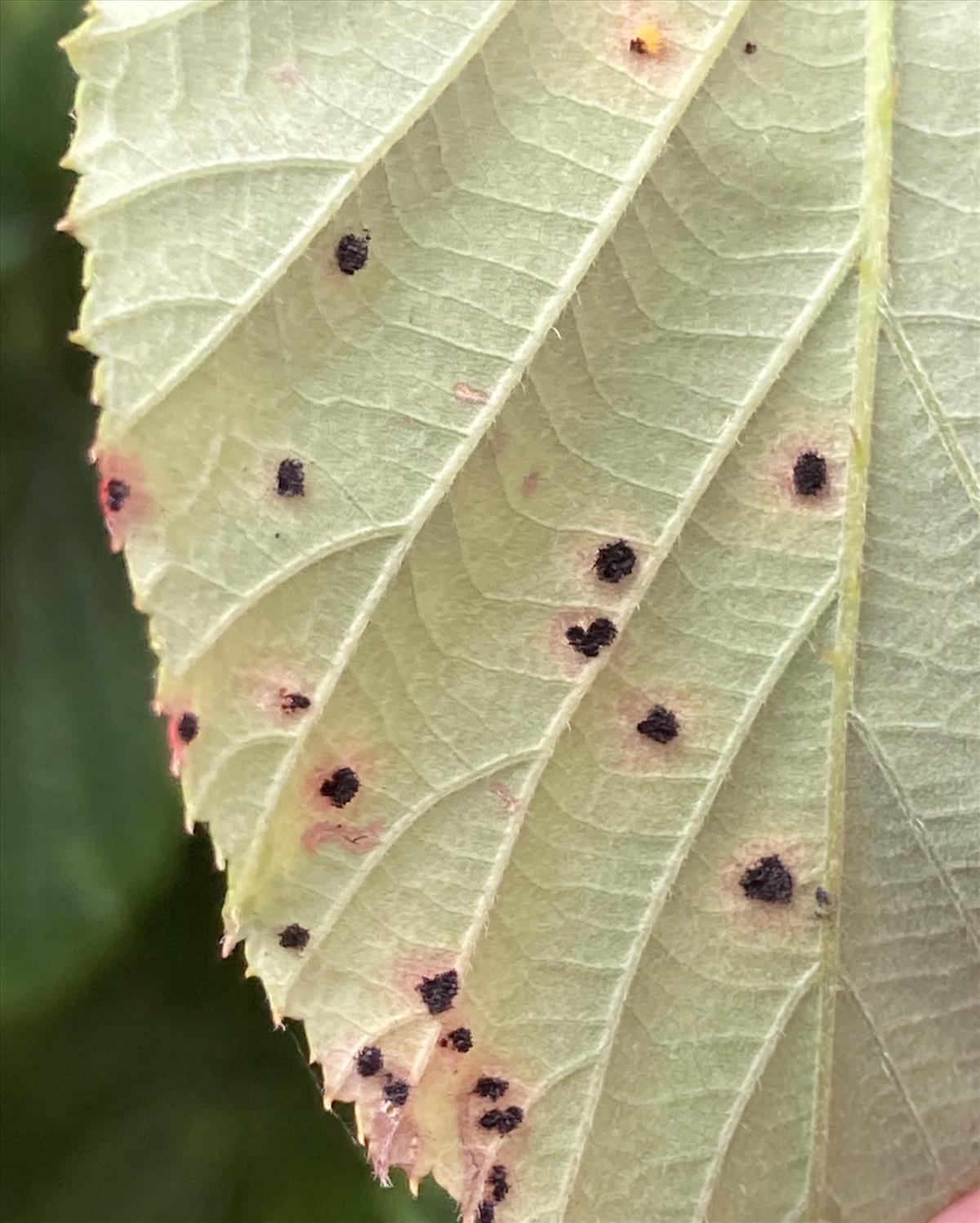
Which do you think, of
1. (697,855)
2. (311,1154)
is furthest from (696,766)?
(311,1154)

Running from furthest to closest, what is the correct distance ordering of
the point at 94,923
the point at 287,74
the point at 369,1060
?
the point at 94,923 < the point at 369,1060 < the point at 287,74

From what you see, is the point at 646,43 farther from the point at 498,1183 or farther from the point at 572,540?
the point at 498,1183

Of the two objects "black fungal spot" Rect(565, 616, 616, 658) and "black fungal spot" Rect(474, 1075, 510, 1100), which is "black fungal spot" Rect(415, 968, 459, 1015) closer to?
"black fungal spot" Rect(474, 1075, 510, 1100)

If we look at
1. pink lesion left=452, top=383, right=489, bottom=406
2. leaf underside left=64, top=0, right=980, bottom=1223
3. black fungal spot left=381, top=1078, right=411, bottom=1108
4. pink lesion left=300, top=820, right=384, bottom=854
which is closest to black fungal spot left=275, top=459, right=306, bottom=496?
leaf underside left=64, top=0, right=980, bottom=1223

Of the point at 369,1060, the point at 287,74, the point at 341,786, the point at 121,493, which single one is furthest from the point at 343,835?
the point at 287,74

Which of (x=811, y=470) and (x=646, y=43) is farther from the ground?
(x=646, y=43)

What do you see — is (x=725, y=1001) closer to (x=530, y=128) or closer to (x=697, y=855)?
(x=697, y=855)
